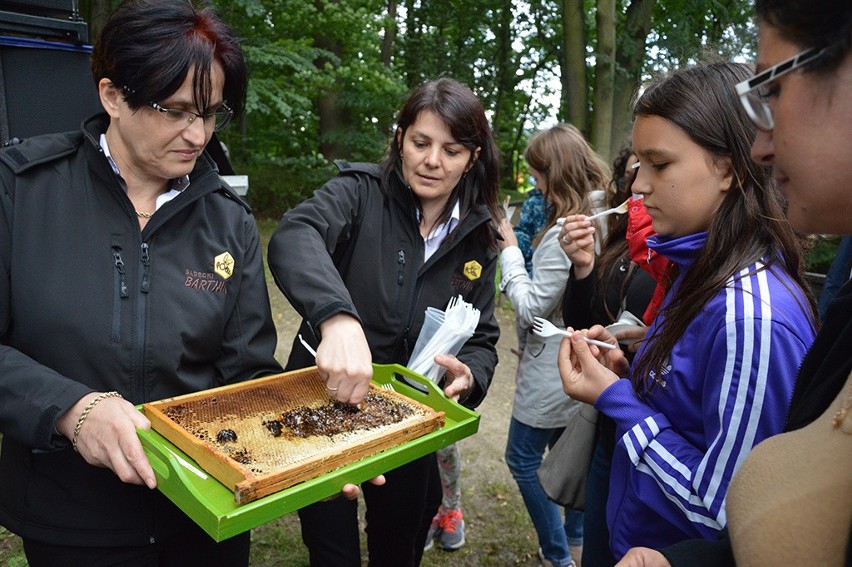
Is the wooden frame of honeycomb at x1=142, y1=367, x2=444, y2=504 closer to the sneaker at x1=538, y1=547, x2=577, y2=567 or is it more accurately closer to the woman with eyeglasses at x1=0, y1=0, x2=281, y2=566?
the woman with eyeglasses at x1=0, y1=0, x2=281, y2=566

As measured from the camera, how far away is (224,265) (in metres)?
1.99

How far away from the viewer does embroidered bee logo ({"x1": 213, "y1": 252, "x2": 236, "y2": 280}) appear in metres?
1.97

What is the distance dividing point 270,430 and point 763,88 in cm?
154

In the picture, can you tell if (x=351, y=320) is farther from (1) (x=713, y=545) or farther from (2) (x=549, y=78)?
(2) (x=549, y=78)

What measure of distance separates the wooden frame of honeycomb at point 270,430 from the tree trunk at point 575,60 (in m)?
9.15

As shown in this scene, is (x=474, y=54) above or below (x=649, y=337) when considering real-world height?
above

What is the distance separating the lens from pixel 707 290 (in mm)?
1654

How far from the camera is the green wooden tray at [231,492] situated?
1400 mm

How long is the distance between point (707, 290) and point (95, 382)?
5.82ft

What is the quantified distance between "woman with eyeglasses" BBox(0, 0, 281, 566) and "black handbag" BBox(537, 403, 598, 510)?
4.07 feet

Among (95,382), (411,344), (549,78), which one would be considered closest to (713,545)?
(411,344)

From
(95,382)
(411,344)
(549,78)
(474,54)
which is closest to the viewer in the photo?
(95,382)

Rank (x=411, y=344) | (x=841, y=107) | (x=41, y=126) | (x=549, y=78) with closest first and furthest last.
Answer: (x=841, y=107) → (x=411, y=344) → (x=41, y=126) → (x=549, y=78)

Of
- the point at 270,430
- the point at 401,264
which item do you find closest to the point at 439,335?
the point at 401,264
